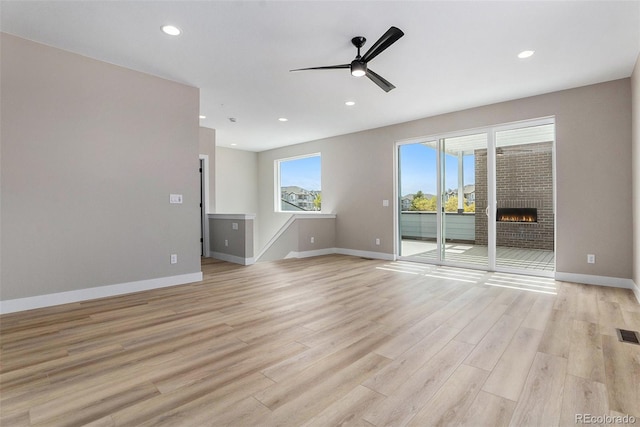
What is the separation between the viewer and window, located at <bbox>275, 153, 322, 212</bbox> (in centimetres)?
801

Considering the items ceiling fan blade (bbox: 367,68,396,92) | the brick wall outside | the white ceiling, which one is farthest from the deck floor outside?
ceiling fan blade (bbox: 367,68,396,92)

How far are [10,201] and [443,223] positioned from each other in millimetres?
5989

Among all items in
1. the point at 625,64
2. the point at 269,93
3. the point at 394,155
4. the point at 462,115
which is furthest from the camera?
the point at 394,155

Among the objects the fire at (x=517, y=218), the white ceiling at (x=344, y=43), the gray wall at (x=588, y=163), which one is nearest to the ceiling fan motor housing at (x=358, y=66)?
the white ceiling at (x=344, y=43)

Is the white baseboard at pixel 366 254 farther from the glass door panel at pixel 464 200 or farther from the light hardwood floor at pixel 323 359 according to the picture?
the light hardwood floor at pixel 323 359

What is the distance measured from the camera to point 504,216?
492cm

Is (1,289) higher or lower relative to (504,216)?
lower

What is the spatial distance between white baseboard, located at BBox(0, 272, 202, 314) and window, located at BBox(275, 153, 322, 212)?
4.27 meters

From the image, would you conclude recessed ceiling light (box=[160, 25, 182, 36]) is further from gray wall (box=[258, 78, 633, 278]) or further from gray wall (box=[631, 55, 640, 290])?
gray wall (box=[631, 55, 640, 290])

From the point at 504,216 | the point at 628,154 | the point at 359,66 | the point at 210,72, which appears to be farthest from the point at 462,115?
the point at 210,72

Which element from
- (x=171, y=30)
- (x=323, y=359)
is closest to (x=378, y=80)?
(x=171, y=30)

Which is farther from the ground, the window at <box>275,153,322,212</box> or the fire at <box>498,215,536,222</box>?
the window at <box>275,153,322,212</box>

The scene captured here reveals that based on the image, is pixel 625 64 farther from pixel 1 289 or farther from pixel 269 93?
pixel 1 289

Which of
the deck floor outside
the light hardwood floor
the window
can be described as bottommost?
the light hardwood floor
